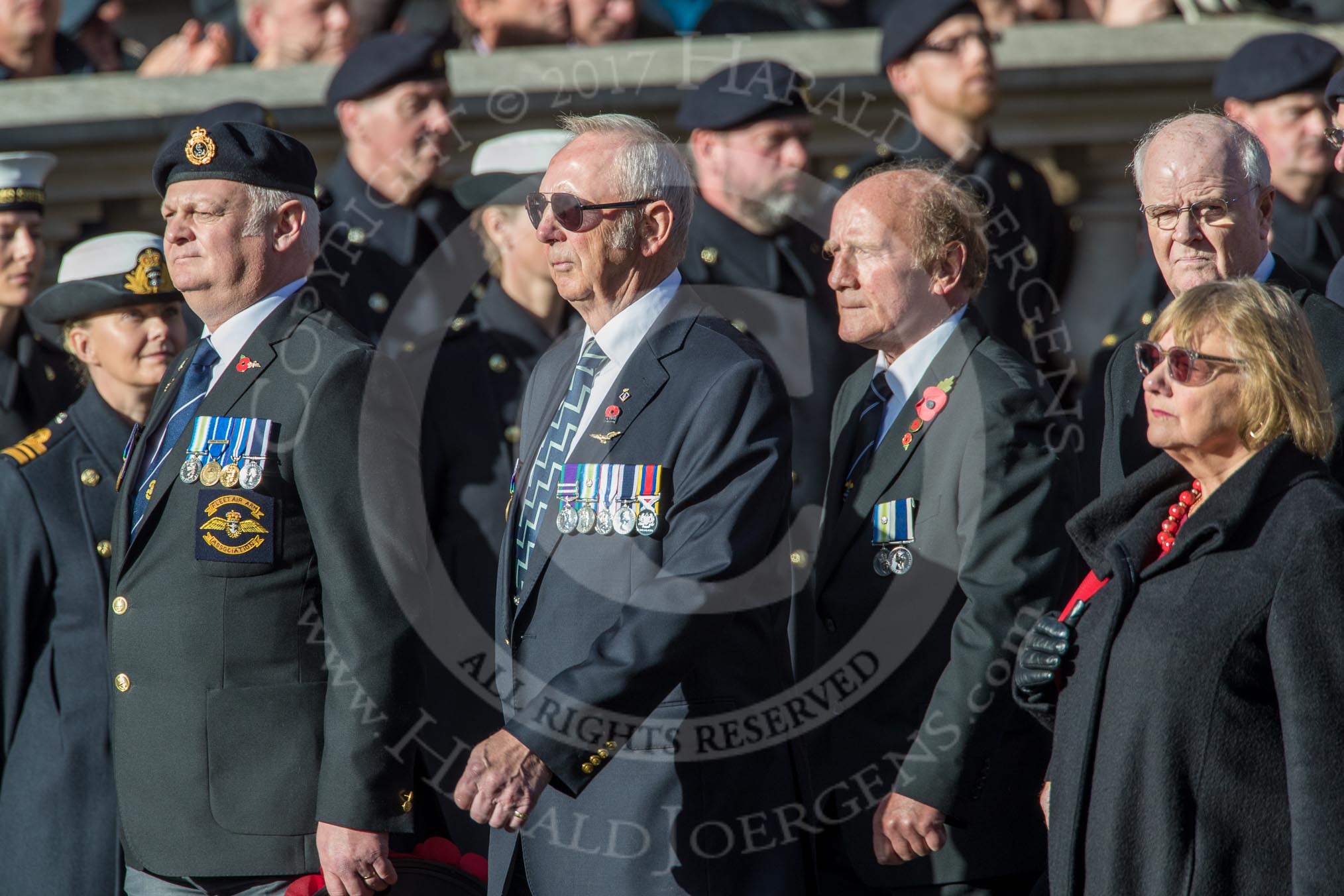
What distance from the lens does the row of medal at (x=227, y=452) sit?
3639 mm

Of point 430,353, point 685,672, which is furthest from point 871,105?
point 685,672

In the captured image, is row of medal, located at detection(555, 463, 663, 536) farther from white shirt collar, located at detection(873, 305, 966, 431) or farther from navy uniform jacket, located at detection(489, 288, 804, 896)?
white shirt collar, located at detection(873, 305, 966, 431)

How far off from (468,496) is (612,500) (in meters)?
1.94

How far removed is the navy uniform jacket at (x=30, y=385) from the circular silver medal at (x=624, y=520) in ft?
8.55

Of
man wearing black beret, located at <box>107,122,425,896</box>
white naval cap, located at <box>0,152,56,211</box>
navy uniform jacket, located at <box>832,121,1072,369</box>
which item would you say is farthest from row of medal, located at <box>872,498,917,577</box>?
white naval cap, located at <box>0,152,56,211</box>

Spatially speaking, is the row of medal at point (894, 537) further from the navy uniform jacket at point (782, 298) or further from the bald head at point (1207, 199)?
the navy uniform jacket at point (782, 298)

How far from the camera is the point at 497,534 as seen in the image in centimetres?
523

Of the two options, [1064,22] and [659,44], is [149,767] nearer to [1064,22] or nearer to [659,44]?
[659,44]

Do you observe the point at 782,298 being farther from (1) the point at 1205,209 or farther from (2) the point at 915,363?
(1) the point at 1205,209

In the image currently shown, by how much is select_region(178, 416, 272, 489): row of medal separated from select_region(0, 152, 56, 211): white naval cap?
202cm

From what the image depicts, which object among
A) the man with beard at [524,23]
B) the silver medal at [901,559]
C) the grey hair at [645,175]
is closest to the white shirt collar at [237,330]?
the grey hair at [645,175]

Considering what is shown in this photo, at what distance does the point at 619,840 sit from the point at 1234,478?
134 cm

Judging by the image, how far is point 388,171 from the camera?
5.91 m

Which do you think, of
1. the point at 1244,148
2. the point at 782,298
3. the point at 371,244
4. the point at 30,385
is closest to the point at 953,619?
the point at 1244,148
